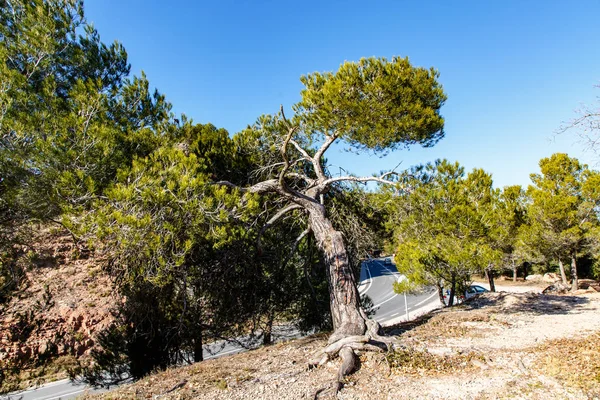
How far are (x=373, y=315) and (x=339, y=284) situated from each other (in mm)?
11808

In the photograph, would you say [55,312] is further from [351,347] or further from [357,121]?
[357,121]

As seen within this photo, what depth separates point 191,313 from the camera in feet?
22.1

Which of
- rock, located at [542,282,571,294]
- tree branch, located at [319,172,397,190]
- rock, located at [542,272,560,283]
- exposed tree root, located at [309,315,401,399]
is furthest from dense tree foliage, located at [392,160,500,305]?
rock, located at [542,272,560,283]

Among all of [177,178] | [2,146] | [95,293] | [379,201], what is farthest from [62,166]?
[95,293]

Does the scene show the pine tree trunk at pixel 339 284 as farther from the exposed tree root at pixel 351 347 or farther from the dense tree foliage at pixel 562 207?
the dense tree foliage at pixel 562 207

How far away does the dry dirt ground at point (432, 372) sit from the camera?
142 inches

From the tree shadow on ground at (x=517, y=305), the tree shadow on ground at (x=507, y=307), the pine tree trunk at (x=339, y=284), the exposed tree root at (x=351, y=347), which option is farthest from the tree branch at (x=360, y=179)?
the tree shadow on ground at (x=517, y=305)

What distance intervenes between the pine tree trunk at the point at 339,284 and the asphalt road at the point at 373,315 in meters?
3.15

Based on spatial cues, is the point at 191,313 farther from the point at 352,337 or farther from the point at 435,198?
the point at 435,198

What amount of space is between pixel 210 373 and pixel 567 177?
20.2 m

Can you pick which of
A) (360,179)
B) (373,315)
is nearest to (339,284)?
(360,179)

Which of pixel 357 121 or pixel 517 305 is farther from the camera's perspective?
pixel 517 305

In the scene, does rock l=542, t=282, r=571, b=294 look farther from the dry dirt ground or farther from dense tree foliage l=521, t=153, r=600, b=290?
the dry dirt ground

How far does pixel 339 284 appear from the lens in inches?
239
